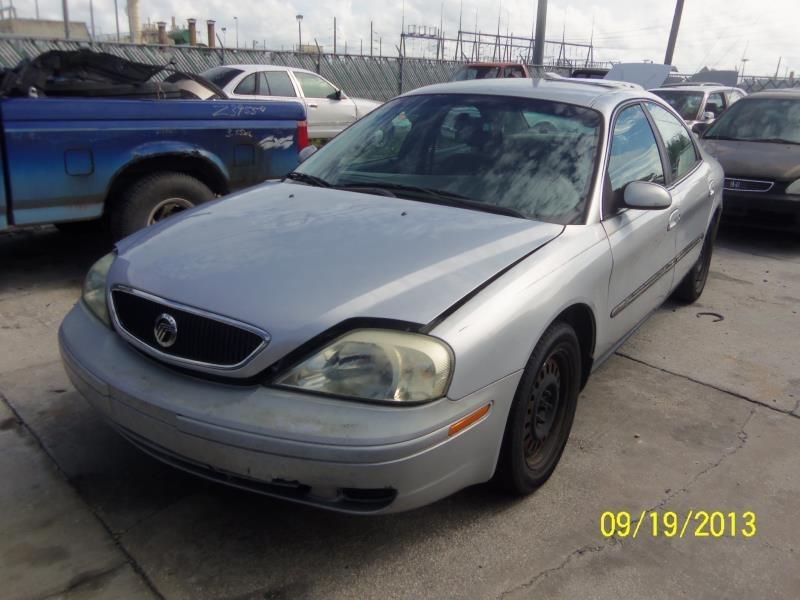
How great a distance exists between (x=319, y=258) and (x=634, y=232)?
5.50 ft

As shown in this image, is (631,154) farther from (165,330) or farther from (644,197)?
(165,330)

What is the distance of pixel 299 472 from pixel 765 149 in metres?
7.63

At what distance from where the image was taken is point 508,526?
8.81 ft

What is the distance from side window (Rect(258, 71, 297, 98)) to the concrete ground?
27.3 feet

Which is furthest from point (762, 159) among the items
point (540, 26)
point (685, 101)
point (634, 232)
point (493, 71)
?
point (540, 26)

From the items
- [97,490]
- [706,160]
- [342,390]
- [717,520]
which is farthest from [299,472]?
[706,160]

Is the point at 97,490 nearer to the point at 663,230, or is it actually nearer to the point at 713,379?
the point at 663,230

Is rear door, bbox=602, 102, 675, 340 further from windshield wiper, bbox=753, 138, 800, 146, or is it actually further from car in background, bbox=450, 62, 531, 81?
car in background, bbox=450, 62, 531, 81

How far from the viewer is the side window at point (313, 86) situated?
12.1 metres

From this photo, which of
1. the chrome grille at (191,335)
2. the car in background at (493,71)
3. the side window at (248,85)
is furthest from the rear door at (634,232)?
→ the car in background at (493,71)

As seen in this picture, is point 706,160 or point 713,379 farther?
point 706,160

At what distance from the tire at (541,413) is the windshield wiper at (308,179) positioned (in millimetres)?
1427

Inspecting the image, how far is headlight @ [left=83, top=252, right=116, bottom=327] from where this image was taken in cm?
273

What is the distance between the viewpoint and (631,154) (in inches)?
145
